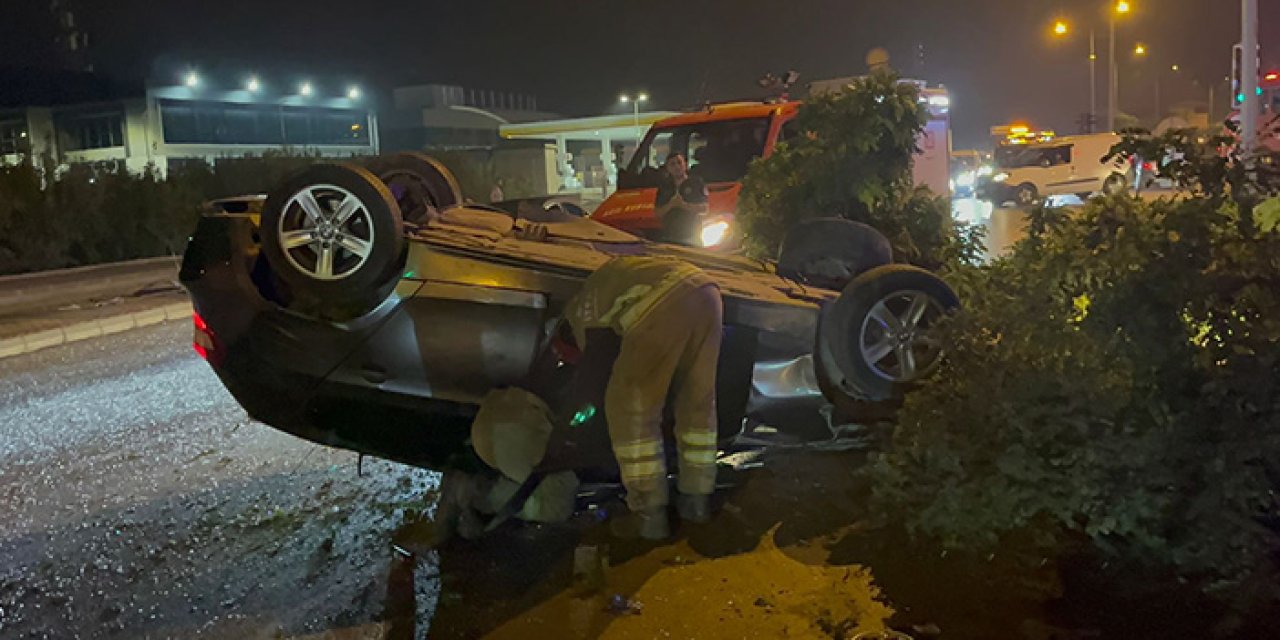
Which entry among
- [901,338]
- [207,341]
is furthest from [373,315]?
[901,338]

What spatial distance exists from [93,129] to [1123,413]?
49780 millimetres

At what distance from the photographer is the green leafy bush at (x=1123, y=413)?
372 centimetres

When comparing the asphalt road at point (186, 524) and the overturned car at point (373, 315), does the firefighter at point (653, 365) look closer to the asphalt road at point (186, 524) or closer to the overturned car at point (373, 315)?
the overturned car at point (373, 315)

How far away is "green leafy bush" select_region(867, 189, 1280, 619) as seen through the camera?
3.72 m

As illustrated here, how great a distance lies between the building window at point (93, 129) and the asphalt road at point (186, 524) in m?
42.4

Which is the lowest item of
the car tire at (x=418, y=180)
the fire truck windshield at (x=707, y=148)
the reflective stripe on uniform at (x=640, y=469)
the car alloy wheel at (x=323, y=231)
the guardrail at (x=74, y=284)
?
the reflective stripe on uniform at (x=640, y=469)

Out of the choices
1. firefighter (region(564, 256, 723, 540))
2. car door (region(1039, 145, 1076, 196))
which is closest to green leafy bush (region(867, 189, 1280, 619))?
firefighter (region(564, 256, 723, 540))

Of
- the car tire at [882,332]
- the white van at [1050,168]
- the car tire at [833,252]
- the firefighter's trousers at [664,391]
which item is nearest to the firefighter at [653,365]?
the firefighter's trousers at [664,391]

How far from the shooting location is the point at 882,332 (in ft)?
16.7

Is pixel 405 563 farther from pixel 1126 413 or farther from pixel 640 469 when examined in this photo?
pixel 1126 413

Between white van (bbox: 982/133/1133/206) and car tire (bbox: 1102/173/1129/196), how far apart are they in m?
28.5

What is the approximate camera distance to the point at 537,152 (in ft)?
133

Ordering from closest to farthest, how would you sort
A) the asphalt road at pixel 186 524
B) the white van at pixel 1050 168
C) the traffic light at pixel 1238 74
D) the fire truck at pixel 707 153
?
the asphalt road at pixel 186 524
the fire truck at pixel 707 153
the traffic light at pixel 1238 74
the white van at pixel 1050 168

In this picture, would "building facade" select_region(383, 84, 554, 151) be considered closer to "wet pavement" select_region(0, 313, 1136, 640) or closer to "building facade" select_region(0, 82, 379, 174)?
"building facade" select_region(0, 82, 379, 174)
